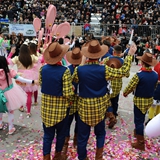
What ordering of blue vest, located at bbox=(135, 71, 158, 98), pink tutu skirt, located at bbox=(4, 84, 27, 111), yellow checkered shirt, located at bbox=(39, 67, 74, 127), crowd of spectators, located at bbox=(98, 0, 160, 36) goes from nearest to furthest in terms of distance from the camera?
yellow checkered shirt, located at bbox=(39, 67, 74, 127) → blue vest, located at bbox=(135, 71, 158, 98) → pink tutu skirt, located at bbox=(4, 84, 27, 111) → crowd of spectators, located at bbox=(98, 0, 160, 36)

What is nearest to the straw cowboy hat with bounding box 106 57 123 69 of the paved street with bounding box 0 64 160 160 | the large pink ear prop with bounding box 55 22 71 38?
the paved street with bounding box 0 64 160 160

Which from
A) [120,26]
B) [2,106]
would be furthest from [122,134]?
[120,26]

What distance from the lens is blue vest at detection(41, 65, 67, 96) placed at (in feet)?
10.8

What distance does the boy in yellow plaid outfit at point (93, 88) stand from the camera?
131 inches

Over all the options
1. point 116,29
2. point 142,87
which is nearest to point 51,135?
point 142,87

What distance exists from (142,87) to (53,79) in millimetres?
1463

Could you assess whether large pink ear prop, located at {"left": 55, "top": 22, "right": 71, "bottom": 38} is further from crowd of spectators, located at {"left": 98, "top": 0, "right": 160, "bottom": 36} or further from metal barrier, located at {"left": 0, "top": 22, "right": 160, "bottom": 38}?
crowd of spectators, located at {"left": 98, "top": 0, "right": 160, "bottom": 36}

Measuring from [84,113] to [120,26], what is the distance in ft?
44.5

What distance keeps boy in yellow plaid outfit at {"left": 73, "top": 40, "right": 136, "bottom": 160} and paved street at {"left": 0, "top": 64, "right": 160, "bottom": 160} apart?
583 mm

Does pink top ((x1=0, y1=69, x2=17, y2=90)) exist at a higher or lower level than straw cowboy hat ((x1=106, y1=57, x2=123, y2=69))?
lower

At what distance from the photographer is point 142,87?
3.93 meters

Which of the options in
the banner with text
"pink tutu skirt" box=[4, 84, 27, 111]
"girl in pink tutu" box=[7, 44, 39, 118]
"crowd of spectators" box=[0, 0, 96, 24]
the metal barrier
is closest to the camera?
"pink tutu skirt" box=[4, 84, 27, 111]

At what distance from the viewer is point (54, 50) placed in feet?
11.1

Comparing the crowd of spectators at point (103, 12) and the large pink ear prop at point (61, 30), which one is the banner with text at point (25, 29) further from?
the large pink ear prop at point (61, 30)
